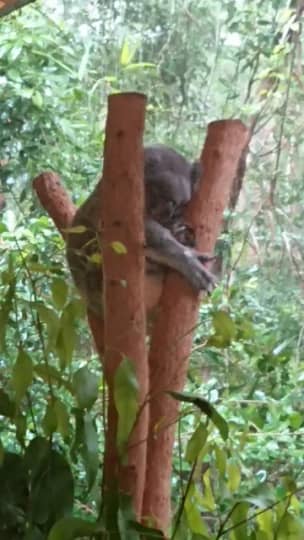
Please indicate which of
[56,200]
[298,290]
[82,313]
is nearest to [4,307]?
[82,313]

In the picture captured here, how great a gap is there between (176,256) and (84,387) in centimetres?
40

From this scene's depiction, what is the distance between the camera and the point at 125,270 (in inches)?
41.3

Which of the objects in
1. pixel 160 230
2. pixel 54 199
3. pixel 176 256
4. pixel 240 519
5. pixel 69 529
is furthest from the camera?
pixel 54 199

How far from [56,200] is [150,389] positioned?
0.47 metres

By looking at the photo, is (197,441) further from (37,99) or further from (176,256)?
(37,99)

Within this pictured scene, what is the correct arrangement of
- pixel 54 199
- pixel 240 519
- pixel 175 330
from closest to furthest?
1. pixel 240 519
2. pixel 175 330
3. pixel 54 199

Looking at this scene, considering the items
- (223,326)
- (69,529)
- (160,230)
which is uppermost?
(160,230)

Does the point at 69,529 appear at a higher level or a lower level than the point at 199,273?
lower

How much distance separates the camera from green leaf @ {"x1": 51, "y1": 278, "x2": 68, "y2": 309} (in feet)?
3.21

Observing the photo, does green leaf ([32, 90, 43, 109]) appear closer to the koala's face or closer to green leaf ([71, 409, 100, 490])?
the koala's face

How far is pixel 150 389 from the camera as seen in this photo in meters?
1.16

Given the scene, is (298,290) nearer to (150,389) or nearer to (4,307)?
(150,389)

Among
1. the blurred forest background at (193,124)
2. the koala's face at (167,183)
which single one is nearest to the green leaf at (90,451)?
the koala's face at (167,183)

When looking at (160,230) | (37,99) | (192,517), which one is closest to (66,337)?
(192,517)
